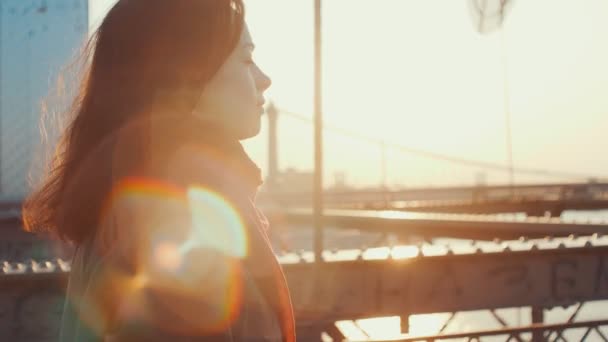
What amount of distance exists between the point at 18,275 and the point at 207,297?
3.05 metres

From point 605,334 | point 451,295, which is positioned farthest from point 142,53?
point 605,334

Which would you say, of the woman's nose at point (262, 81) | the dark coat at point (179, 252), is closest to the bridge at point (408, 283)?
the woman's nose at point (262, 81)

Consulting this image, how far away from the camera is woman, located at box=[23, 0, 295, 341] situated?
821mm

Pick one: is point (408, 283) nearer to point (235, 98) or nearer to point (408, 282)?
point (408, 282)

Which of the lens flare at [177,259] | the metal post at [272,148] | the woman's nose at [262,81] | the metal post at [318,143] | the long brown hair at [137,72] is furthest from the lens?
the metal post at [272,148]

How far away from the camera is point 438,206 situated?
56.9 feet

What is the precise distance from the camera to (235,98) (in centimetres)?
107

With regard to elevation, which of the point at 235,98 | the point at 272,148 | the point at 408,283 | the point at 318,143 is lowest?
the point at 272,148

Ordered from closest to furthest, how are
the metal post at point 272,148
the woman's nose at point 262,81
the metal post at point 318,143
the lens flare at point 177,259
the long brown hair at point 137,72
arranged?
the lens flare at point 177,259 < the long brown hair at point 137,72 < the woman's nose at point 262,81 < the metal post at point 318,143 < the metal post at point 272,148

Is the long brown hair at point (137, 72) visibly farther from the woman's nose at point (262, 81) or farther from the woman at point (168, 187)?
the woman's nose at point (262, 81)

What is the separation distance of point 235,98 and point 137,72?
16 cm

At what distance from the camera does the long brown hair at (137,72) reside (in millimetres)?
1001

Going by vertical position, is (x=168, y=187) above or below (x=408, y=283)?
above

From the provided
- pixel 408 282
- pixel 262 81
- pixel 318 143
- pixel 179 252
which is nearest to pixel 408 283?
pixel 408 282
